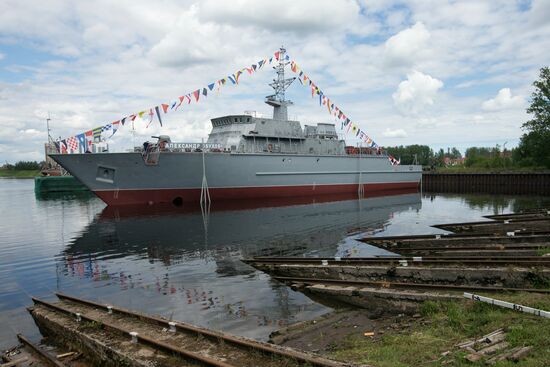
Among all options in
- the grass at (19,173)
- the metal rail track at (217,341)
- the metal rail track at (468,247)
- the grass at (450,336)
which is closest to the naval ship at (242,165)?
the metal rail track at (468,247)

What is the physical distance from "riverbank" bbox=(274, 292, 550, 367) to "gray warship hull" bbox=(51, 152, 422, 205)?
25481mm

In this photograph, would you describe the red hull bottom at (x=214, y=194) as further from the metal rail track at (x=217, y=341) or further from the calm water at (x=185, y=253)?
the metal rail track at (x=217, y=341)

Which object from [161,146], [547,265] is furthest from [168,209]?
[547,265]

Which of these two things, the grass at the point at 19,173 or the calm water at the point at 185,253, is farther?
the grass at the point at 19,173

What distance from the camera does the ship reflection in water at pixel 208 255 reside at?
29.9ft

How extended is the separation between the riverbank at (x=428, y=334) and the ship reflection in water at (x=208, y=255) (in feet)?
3.41

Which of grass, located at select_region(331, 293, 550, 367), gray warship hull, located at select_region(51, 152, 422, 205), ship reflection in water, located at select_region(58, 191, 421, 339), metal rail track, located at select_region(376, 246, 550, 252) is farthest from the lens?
gray warship hull, located at select_region(51, 152, 422, 205)

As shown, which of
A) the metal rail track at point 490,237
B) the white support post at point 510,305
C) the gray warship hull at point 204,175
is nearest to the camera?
the white support post at point 510,305

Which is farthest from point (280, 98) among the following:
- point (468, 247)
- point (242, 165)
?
point (468, 247)

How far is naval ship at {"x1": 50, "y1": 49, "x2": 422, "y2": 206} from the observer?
30.8 m

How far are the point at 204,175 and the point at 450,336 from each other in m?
28.0

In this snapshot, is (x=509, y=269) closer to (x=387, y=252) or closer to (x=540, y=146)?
(x=387, y=252)

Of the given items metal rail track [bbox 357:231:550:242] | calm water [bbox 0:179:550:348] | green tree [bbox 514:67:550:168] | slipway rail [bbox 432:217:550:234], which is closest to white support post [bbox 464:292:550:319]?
calm water [bbox 0:179:550:348]

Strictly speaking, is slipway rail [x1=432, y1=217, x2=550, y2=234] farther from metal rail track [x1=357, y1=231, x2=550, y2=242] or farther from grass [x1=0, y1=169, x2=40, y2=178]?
grass [x1=0, y1=169, x2=40, y2=178]
